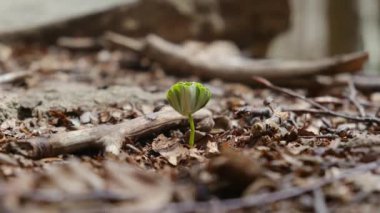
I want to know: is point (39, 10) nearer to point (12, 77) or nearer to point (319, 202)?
point (12, 77)

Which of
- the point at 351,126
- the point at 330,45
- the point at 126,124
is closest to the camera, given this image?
the point at 126,124

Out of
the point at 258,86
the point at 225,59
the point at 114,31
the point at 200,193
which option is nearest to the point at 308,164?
the point at 200,193

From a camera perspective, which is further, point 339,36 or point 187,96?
point 339,36

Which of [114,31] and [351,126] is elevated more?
[114,31]

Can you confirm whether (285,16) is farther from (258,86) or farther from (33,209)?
(33,209)

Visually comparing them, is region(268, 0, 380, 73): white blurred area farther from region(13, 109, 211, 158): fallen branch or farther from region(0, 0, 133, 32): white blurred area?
region(13, 109, 211, 158): fallen branch

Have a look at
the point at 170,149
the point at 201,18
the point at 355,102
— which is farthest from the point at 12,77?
the point at 201,18

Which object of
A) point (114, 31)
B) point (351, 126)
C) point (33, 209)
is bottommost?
point (351, 126)

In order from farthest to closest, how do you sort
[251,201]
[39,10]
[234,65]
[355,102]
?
[39,10], [234,65], [355,102], [251,201]
